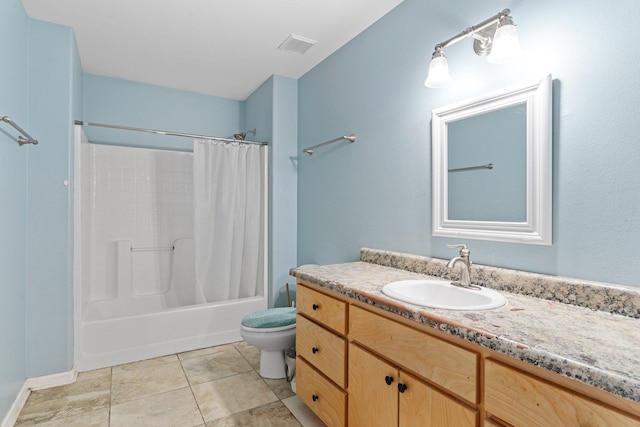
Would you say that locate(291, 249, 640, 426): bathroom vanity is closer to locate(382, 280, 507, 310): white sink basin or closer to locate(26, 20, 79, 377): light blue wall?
locate(382, 280, 507, 310): white sink basin

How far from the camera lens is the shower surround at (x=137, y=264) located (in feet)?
8.20

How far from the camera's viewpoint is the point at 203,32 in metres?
2.31

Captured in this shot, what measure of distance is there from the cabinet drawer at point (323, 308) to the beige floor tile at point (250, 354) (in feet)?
3.08

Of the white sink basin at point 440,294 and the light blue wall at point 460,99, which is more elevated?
the light blue wall at point 460,99

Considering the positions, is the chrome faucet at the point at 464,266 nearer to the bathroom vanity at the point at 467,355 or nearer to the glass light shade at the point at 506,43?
the bathroom vanity at the point at 467,355

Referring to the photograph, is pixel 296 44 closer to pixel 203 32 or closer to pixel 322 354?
pixel 203 32

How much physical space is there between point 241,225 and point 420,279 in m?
1.90

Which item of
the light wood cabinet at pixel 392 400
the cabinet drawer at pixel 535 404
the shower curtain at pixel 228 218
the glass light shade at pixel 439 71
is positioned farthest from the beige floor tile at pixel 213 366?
the glass light shade at pixel 439 71

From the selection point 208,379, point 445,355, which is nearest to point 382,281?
point 445,355

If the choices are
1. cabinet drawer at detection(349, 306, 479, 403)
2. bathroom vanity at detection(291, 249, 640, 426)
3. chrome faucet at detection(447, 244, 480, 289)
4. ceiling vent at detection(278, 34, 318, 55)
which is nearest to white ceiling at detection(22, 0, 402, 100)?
ceiling vent at detection(278, 34, 318, 55)

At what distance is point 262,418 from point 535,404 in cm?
149

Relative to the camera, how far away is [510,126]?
1.41 m

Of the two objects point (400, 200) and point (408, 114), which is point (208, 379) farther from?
point (408, 114)

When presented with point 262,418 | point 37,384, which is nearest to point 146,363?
point 37,384
